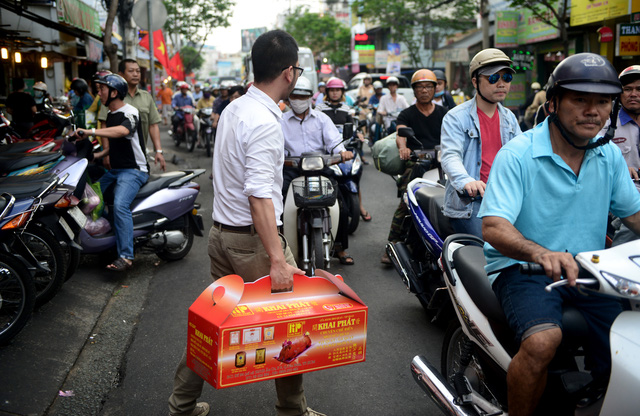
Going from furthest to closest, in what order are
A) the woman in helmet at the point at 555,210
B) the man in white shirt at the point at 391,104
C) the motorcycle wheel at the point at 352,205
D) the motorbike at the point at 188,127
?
1. the motorbike at the point at 188,127
2. the man in white shirt at the point at 391,104
3. the motorcycle wheel at the point at 352,205
4. the woman in helmet at the point at 555,210

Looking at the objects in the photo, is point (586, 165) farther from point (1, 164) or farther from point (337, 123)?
point (337, 123)

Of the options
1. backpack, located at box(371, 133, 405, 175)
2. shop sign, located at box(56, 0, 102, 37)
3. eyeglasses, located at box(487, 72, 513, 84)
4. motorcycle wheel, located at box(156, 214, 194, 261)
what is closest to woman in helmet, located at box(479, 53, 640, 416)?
eyeglasses, located at box(487, 72, 513, 84)

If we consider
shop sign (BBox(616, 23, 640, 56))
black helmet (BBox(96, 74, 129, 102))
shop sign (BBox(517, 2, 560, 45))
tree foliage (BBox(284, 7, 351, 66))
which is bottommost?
black helmet (BBox(96, 74, 129, 102))

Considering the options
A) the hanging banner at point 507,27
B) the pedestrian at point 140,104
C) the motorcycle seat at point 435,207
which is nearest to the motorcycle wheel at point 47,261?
the pedestrian at point 140,104

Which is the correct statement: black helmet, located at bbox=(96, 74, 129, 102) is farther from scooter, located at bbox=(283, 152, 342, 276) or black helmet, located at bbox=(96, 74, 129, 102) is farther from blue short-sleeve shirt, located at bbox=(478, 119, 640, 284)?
blue short-sleeve shirt, located at bbox=(478, 119, 640, 284)

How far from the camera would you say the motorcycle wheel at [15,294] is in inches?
156

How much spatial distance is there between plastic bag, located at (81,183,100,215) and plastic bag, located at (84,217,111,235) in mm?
102

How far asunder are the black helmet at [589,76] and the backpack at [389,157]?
362 cm

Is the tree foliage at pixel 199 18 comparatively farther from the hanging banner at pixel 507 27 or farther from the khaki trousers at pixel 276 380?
the khaki trousers at pixel 276 380

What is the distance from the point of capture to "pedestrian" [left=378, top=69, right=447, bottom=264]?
238 inches

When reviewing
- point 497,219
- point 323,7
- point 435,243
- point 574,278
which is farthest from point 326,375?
point 323,7

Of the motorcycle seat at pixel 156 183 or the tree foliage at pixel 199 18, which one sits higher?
the tree foliage at pixel 199 18

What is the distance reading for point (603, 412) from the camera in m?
2.11

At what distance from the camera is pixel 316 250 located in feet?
16.9
